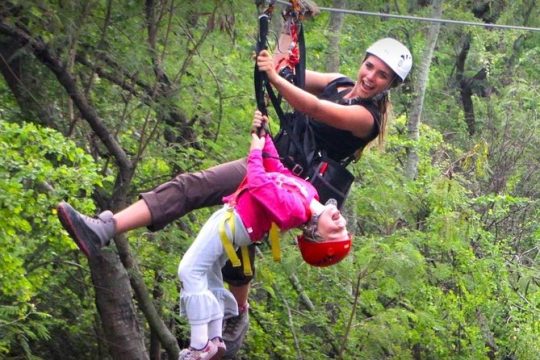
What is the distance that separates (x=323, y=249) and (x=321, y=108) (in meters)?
0.64

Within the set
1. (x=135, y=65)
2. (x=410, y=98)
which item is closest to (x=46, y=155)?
(x=135, y=65)

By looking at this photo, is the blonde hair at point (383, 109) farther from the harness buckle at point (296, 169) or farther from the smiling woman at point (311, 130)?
the harness buckle at point (296, 169)

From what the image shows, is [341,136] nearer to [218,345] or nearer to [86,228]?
[218,345]

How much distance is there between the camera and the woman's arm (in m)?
4.86

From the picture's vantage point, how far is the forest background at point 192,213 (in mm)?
6816

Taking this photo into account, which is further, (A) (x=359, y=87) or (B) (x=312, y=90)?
(B) (x=312, y=90)

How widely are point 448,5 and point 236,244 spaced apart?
455 inches

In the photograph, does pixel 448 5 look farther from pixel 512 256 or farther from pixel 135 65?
pixel 135 65

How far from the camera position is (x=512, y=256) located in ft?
41.7

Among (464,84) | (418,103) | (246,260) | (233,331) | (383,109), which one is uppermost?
(383,109)

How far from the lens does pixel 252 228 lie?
16.3ft

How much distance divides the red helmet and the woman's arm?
550 mm

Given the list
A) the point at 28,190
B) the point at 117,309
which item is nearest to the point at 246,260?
the point at 28,190

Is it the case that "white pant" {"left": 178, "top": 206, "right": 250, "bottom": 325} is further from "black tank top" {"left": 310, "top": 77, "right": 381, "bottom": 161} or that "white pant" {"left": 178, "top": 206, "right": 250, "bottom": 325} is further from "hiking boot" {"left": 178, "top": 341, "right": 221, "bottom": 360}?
"black tank top" {"left": 310, "top": 77, "right": 381, "bottom": 161}
